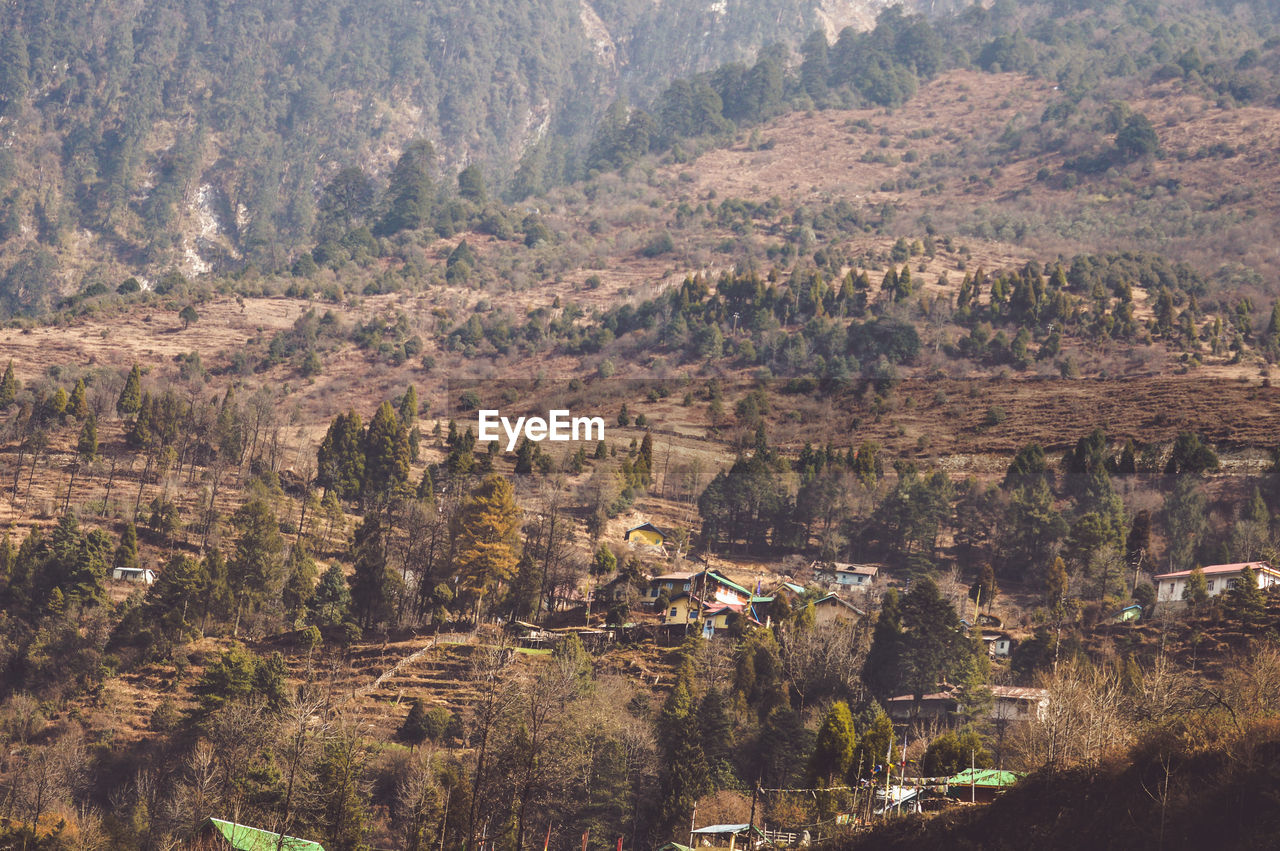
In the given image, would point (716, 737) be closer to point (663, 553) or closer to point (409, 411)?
point (663, 553)

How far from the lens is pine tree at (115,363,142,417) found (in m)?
83.9

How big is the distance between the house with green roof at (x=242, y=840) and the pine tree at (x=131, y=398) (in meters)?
49.2

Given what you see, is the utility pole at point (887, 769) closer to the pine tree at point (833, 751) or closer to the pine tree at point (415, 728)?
the pine tree at point (833, 751)

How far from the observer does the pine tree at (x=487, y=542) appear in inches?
2362

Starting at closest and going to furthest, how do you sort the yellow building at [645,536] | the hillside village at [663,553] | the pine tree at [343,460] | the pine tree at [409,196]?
the hillside village at [663,553] < the yellow building at [645,536] < the pine tree at [343,460] < the pine tree at [409,196]

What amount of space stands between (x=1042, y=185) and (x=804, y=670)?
130 metres

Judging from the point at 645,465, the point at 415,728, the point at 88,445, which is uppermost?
the point at 88,445

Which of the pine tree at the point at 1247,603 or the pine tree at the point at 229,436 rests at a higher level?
the pine tree at the point at 229,436

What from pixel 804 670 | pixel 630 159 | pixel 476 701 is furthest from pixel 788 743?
pixel 630 159

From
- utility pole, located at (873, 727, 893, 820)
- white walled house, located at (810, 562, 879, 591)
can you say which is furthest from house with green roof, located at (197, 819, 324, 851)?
white walled house, located at (810, 562, 879, 591)

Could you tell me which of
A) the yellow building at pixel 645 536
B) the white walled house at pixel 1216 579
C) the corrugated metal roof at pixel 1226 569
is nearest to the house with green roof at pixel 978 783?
the white walled house at pixel 1216 579

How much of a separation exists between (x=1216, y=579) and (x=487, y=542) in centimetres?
3189

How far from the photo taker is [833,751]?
4275 centimetres

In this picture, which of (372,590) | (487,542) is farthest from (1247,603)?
(372,590)
